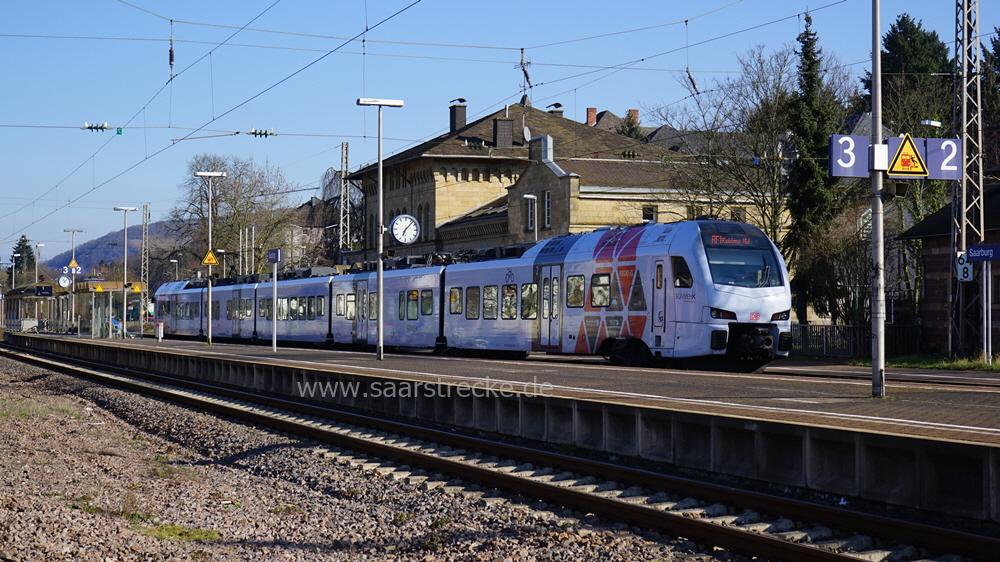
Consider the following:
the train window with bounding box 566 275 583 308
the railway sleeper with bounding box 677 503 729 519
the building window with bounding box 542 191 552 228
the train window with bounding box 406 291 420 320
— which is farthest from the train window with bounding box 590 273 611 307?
the building window with bounding box 542 191 552 228

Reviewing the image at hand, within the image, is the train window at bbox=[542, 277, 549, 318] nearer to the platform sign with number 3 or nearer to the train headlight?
the train headlight

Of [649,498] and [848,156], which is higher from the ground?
[848,156]

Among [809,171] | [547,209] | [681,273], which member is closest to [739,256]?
[681,273]

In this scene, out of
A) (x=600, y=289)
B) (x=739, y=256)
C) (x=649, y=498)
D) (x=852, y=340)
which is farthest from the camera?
(x=852, y=340)

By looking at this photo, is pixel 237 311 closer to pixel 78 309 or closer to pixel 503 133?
pixel 503 133

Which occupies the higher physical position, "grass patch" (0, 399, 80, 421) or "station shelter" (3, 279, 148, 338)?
"station shelter" (3, 279, 148, 338)

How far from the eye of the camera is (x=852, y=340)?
113 ft

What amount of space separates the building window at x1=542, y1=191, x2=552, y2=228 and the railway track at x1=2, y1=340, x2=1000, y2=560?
123 ft

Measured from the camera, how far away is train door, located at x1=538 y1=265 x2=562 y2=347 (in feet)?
91.2

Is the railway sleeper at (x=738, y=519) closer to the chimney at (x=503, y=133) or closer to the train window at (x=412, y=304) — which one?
the train window at (x=412, y=304)

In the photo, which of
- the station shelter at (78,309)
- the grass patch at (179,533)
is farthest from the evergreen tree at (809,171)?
the grass patch at (179,533)

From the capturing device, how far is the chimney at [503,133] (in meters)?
67.5

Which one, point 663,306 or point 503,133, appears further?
point 503,133

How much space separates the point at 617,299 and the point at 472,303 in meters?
7.62
